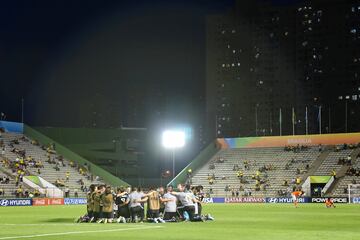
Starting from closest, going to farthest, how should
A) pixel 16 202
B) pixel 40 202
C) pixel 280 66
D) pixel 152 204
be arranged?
1. pixel 152 204
2. pixel 16 202
3. pixel 40 202
4. pixel 280 66

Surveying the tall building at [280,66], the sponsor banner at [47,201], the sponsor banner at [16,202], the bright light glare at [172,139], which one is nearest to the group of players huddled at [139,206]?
the sponsor banner at [16,202]

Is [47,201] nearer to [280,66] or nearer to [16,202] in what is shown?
[16,202]

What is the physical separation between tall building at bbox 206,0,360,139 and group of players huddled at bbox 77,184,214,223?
375ft

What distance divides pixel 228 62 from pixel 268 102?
1871 cm

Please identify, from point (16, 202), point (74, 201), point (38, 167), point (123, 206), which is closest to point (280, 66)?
point (38, 167)

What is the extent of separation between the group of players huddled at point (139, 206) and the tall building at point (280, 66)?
114234 millimetres

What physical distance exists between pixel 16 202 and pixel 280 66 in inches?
4296

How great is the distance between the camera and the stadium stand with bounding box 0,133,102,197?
83.6 metres

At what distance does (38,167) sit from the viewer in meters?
88.8

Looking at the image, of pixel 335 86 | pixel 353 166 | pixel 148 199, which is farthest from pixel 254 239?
pixel 335 86

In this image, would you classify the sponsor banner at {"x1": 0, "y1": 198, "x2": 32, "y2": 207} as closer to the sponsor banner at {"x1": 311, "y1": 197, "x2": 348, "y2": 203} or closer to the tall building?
the sponsor banner at {"x1": 311, "y1": 197, "x2": 348, "y2": 203}

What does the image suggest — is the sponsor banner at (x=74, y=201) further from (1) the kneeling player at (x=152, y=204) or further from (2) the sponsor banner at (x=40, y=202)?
(1) the kneeling player at (x=152, y=204)

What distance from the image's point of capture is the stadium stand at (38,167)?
8356 centimetres

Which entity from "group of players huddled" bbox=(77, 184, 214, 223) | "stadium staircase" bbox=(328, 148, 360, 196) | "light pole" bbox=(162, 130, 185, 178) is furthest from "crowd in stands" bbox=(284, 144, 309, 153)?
"group of players huddled" bbox=(77, 184, 214, 223)
